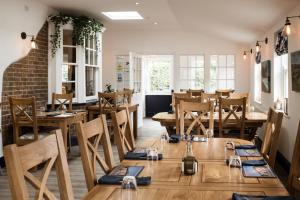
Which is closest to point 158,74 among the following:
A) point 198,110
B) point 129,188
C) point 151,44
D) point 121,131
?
point 151,44


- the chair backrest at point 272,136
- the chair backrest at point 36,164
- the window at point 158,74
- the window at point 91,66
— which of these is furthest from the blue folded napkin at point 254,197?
the window at point 158,74

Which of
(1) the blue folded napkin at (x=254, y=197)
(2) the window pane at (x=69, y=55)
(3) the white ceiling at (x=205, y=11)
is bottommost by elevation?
(1) the blue folded napkin at (x=254, y=197)

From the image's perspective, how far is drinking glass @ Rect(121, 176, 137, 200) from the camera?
1.82 meters

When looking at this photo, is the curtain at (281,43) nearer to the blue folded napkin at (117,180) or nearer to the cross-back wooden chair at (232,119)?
the cross-back wooden chair at (232,119)

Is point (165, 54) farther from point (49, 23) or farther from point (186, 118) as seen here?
point (186, 118)

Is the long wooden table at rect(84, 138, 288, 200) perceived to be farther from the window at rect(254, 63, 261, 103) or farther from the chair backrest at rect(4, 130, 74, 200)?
the window at rect(254, 63, 261, 103)

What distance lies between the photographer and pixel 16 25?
251 inches

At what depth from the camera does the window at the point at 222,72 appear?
11531 mm

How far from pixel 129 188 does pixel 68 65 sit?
656cm

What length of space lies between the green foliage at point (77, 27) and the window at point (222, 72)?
4.27 metres

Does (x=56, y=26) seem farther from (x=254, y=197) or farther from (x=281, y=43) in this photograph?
(x=254, y=197)

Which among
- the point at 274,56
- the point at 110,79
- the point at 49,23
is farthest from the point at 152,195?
the point at 110,79

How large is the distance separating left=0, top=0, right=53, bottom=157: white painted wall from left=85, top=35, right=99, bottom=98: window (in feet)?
4.80

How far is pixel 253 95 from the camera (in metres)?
10.3
